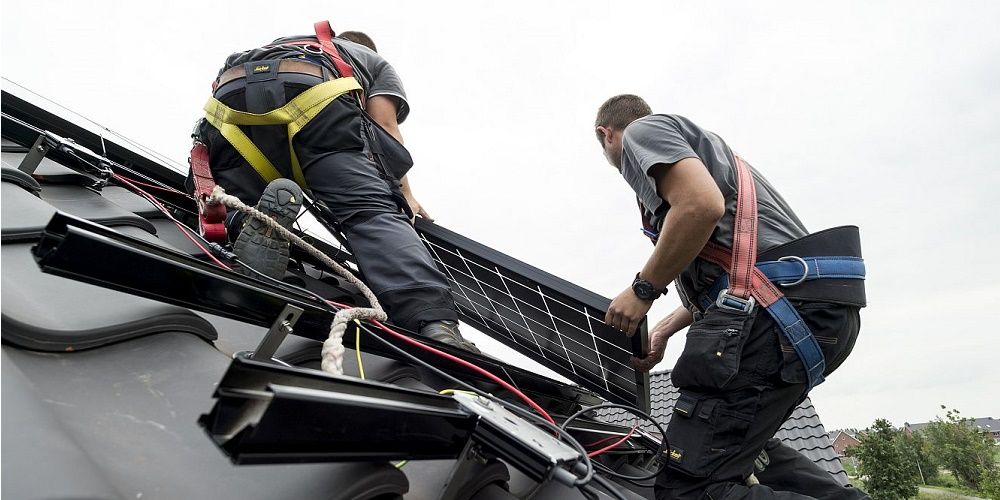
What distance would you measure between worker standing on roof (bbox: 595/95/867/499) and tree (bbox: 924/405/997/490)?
170 feet

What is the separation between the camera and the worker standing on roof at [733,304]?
204cm

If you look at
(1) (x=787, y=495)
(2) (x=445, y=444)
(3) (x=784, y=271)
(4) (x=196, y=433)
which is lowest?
(4) (x=196, y=433)

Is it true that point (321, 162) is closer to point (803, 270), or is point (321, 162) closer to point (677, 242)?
point (677, 242)

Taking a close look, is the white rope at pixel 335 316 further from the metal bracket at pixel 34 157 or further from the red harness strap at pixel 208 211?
the metal bracket at pixel 34 157

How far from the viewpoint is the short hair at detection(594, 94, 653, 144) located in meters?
2.85

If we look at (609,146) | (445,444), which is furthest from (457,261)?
(445,444)

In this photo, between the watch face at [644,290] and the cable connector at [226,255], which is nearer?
the cable connector at [226,255]

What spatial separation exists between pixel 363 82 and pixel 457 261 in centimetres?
95

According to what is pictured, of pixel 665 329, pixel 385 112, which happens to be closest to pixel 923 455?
pixel 665 329

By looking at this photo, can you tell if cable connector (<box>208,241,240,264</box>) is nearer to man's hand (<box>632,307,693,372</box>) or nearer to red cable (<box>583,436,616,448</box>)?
red cable (<box>583,436,616,448</box>)

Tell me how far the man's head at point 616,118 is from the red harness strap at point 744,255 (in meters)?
0.65

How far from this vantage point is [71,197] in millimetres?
2098

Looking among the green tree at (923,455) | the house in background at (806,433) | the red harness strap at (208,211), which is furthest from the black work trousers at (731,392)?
the green tree at (923,455)

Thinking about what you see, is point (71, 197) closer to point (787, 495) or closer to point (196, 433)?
point (196, 433)
